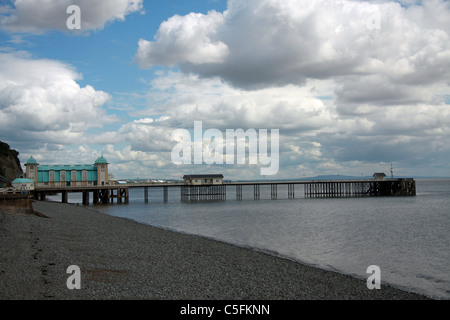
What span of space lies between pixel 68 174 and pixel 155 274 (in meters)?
63.3

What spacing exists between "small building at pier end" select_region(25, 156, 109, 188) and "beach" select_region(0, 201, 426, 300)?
172 feet

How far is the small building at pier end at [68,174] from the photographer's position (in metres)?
70.0

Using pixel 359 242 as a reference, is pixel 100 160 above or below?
above

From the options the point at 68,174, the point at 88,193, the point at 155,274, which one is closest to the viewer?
Answer: the point at 155,274

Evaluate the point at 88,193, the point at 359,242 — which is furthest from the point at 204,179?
the point at 359,242

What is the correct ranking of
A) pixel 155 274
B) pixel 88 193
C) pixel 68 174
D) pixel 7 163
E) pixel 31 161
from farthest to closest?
pixel 7 163, pixel 68 174, pixel 31 161, pixel 88 193, pixel 155 274

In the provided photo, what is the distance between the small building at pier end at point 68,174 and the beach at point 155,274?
2068 inches

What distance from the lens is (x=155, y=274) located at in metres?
13.6

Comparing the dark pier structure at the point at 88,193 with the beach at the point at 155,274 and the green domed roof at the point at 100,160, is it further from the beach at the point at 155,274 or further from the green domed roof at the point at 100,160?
the beach at the point at 155,274

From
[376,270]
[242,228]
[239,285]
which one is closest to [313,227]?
[242,228]

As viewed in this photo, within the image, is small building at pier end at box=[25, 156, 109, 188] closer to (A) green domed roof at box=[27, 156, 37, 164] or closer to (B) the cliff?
(A) green domed roof at box=[27, 156, 37, 164]

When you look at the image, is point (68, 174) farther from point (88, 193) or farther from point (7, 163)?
point (7, 163)
